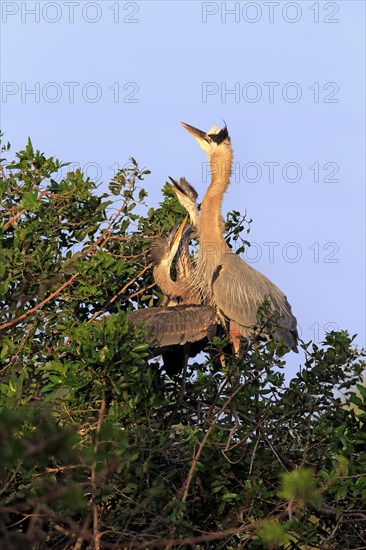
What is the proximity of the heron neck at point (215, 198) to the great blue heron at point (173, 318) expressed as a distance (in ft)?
0.92

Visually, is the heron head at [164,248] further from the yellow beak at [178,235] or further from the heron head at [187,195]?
the heron head at [187,195]

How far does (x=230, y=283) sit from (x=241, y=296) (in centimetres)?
18

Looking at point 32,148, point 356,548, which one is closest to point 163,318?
point 32,148

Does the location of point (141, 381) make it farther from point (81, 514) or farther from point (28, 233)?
point (28, 233)

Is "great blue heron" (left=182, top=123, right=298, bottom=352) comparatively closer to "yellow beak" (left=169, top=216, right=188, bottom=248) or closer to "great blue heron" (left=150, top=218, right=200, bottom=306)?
"great blue heron" (left=150, top=218, right=200, bottom=306)

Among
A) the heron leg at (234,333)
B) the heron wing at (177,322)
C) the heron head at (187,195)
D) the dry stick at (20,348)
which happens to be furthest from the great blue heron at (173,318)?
the dry stick at (20,348)

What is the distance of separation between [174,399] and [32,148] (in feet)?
7.85

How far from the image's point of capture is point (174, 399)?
7984 mm

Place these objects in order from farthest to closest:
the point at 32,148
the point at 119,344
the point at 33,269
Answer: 1. the point at 32,148
2. the point at 33,269
3. the point at 119,344

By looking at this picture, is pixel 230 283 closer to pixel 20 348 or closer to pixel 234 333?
pixel 234 333

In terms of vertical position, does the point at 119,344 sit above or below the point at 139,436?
above

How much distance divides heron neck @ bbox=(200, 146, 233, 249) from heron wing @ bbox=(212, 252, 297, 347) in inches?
11.6

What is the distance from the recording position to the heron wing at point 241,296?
985 cm

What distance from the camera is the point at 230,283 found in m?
9.98
